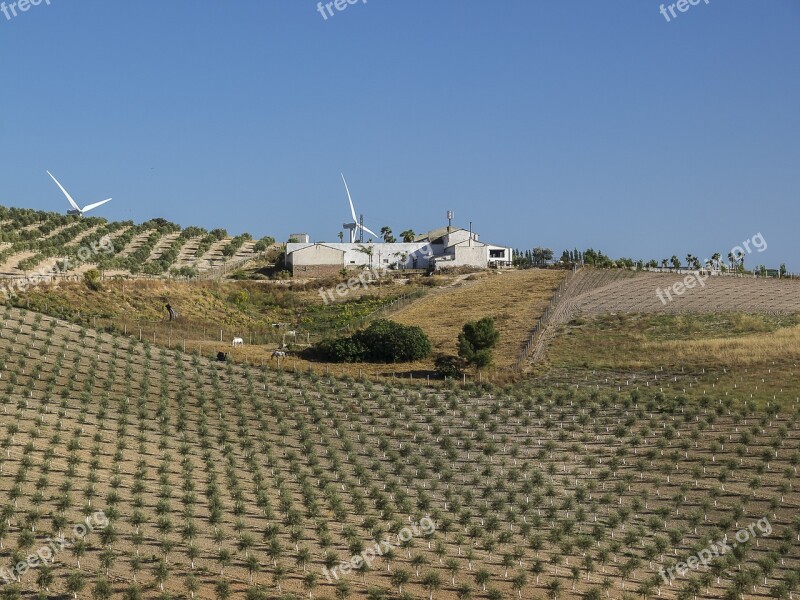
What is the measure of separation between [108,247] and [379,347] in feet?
159

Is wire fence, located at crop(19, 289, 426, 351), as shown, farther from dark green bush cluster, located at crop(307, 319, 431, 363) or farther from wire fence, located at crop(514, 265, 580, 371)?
wire fence, located at crop(514, 265, 580, 371)

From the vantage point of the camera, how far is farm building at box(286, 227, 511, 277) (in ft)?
381

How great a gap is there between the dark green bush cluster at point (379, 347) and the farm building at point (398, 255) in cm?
3697

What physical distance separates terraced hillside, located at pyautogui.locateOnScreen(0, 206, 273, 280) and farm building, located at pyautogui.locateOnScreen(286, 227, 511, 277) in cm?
981

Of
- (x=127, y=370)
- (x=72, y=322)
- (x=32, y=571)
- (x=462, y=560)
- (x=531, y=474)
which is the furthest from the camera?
(x=72, y=322)

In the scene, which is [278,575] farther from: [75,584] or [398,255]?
[398,255]

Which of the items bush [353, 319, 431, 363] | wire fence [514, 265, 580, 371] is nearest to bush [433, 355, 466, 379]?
bush [353, 319, 431, 363]

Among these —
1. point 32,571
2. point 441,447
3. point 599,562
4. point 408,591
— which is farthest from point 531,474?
point 32,571

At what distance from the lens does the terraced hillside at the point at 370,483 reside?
3909 cm

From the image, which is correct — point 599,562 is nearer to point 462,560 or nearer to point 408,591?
point 462,560

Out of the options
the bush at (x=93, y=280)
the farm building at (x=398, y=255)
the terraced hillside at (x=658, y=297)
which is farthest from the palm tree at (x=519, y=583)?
the farm building at (x=398, y=255)

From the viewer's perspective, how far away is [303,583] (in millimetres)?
38062

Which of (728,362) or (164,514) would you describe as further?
(728,362)

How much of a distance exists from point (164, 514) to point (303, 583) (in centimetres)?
714
